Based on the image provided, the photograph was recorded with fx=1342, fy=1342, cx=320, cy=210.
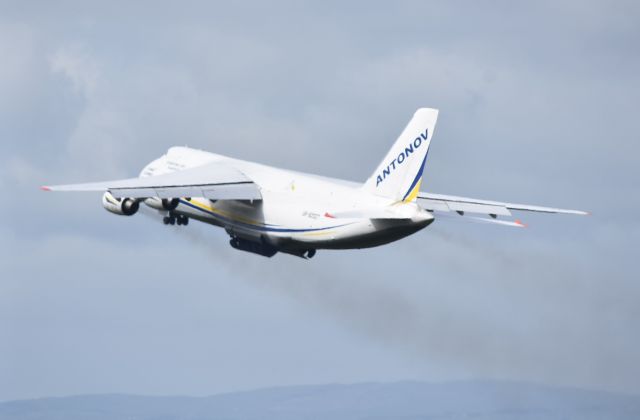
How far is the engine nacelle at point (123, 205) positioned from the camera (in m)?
41.7

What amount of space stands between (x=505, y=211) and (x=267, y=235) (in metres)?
7.29

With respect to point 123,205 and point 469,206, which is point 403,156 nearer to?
point 469,206

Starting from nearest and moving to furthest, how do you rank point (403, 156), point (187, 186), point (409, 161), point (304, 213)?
point (409, 161) → point (403, 156) → point (304, 213) → point (187, 186)

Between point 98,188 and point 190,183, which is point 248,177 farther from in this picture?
point 98,188

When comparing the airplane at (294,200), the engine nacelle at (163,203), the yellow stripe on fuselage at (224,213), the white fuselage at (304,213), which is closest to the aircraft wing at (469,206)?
the airplane at (294,200)

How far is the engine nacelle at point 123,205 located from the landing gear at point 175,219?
5.68ft

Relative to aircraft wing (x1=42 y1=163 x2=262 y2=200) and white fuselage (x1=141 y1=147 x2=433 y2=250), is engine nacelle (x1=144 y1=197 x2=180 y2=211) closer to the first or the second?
white fuselage (x1=141 y1=147 x2=433 y2=250)

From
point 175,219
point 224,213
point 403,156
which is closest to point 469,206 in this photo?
point 403,156

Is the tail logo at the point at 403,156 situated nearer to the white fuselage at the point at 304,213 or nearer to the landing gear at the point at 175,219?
the white fuselage at the point at 304,213

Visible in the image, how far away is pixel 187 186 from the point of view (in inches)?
1587

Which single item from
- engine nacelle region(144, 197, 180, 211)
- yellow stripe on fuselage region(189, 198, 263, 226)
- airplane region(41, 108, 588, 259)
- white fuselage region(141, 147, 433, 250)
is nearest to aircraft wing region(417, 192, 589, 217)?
airplane region(41, 108, 588, 259)

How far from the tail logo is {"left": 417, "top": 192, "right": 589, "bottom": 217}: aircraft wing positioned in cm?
370

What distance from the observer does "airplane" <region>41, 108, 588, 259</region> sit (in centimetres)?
3750

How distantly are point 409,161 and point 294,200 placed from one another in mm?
4024
